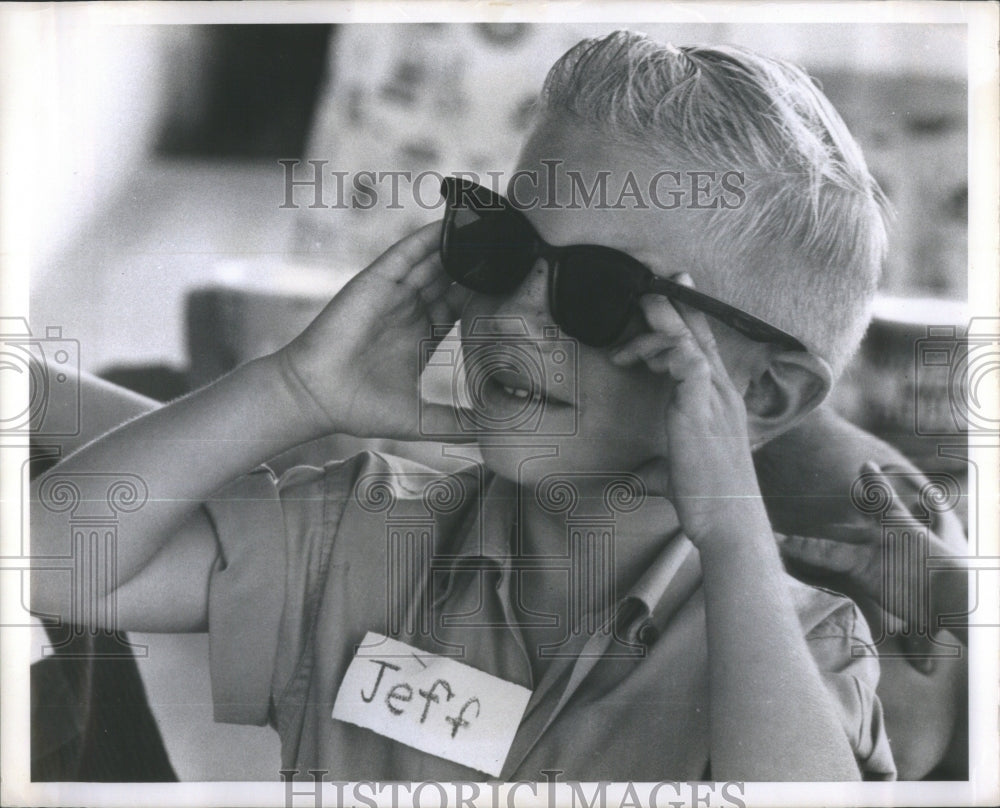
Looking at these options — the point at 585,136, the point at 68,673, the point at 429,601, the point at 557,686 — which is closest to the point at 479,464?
the point at 429,601

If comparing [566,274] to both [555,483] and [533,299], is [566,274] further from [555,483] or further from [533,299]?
[555,483]

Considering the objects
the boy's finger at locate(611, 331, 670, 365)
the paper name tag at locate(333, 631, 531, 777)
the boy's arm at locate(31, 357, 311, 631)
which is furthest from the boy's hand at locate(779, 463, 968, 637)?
the boy's arm at locate(31, 357, 311, 631)

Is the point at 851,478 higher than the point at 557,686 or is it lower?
higher

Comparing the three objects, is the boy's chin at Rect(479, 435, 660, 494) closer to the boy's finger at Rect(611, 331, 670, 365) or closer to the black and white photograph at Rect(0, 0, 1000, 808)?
the black and white photograph at Rect(0, 0, 1000, 808)

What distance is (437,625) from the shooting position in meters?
1.60

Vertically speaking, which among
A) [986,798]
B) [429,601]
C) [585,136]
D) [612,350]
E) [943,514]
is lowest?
[986,798]

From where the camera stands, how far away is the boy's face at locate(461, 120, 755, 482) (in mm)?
1560

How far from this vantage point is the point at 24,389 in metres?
1.63

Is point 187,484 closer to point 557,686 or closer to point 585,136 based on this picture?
point 557,686

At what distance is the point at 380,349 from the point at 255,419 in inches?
8.8

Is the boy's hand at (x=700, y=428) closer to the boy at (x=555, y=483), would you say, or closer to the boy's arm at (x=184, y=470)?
the boy at (x=555, y=483)

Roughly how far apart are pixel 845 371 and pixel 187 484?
3.46 feet

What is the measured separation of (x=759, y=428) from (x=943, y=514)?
346mm

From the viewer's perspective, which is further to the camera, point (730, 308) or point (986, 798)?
point (986, 798)
